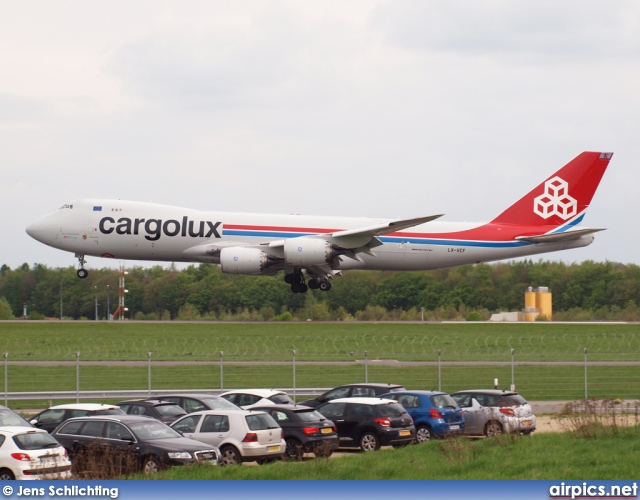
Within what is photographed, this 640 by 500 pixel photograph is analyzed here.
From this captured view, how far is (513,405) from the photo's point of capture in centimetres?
2867

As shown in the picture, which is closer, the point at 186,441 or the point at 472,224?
the point at 186,441

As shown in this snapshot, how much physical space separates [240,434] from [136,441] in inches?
104

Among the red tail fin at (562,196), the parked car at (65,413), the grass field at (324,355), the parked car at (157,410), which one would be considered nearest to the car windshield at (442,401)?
the parked car at (157,410)

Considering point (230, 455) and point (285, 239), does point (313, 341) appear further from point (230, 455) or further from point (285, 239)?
point (230, 455)

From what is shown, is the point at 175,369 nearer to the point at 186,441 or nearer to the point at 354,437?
the point at 354,437

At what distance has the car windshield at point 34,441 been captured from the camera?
19250 mm

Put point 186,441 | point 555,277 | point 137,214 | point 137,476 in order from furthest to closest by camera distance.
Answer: point 555,277, point 137,214, point 186,441, point 137,476

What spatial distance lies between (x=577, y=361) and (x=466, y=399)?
19.5 m

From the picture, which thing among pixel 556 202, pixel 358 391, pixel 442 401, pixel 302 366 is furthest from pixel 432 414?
pixel 556 202

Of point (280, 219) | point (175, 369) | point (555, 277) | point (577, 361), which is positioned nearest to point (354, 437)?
point (175, 369)

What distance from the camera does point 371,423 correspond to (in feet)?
84.1

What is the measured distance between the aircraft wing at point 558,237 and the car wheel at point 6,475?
40361mm

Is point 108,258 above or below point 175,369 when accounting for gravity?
above

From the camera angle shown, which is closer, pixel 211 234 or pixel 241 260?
pixel 241 260
